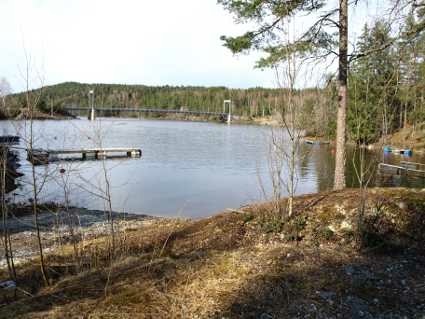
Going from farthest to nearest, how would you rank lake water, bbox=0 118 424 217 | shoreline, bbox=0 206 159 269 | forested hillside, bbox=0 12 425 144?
1. lake water, bbox=0 118 424 217
2. shoreline, bbox=0 206 159 269
3. forested hillside, bbox=0 12 425 144

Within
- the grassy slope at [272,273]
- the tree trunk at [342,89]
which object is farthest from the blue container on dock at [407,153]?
the grassy slope at [272,273]

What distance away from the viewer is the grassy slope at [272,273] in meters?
3.38

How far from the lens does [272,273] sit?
156 inches

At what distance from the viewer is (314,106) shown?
6152 millimetres

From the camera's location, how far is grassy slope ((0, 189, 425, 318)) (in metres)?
3.38

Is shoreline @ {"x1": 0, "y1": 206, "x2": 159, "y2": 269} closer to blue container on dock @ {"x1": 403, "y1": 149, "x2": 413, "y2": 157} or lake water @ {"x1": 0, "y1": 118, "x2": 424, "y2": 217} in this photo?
lake water @ {"x1": 0, "y1": 118, "x2": 424, "y2": 217}

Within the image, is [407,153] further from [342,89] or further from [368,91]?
[368,91]

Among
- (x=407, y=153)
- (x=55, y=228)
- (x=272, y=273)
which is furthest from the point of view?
(x=407, y=153)

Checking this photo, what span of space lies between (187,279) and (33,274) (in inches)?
118

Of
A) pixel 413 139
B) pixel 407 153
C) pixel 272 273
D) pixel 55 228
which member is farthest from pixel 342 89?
pixel 413 139

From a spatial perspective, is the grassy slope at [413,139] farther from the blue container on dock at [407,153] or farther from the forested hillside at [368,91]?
the forested hillside at [368,91]

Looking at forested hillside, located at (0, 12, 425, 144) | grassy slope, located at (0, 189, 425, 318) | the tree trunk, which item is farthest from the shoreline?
the tree trunk

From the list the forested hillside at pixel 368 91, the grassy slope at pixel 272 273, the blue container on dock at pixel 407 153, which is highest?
the forested hillside at pixel 368 91

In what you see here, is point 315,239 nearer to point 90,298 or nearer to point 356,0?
point 90,298
